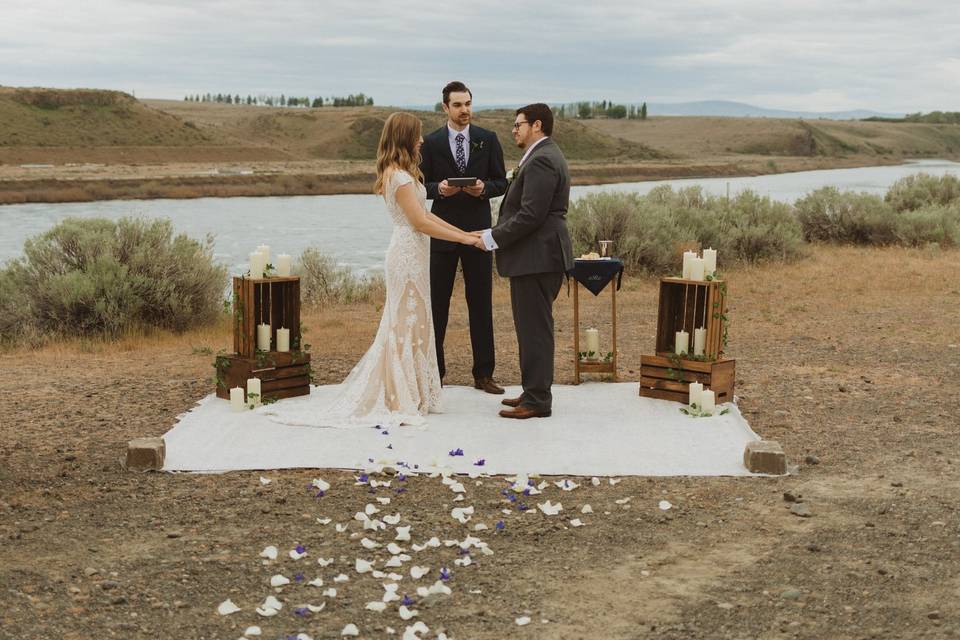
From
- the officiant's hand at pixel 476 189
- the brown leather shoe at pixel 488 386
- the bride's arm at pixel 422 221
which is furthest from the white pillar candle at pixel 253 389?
the officiant's hand at pixel 476 189

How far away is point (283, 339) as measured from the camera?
7230mm

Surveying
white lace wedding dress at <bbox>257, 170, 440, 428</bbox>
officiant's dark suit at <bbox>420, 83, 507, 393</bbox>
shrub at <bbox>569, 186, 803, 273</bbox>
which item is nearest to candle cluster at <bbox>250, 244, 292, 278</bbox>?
white lace wedding dress at <bbox>257, 170, 440, 428</bbox>

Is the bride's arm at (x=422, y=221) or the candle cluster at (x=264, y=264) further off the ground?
the bride's arm at (x=422, y=221)

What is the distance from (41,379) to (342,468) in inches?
147

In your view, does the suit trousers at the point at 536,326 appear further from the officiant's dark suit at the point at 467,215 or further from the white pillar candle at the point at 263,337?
the white pillar candle at the point at 263,337

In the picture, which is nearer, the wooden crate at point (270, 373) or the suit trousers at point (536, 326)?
the suit trousers at point (536, 326)

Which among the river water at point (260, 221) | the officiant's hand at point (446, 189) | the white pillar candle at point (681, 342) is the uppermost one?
the officiant's hand at point (446, 189)

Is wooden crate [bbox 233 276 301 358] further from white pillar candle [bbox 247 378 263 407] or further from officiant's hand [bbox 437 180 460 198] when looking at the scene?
officiant's hand [bbox 437 180 460 198]

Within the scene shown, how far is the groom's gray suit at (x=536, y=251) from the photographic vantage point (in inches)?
251

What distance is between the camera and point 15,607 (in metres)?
3.93

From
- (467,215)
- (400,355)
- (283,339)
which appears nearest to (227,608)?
(400,355)

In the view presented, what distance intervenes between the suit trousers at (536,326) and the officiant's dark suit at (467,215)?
744 mm

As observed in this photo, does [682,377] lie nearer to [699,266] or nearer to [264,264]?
[699,266]

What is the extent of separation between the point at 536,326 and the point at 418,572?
2.58 metres
